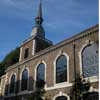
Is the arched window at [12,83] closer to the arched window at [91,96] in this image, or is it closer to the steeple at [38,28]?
the steeple at [38,28]

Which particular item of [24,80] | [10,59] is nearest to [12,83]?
[24,80]

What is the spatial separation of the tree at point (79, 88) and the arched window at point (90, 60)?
1.88ft

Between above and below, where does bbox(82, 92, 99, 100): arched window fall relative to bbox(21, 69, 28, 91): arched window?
below

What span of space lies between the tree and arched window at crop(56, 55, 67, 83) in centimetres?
182

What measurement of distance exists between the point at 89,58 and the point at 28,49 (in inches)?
455

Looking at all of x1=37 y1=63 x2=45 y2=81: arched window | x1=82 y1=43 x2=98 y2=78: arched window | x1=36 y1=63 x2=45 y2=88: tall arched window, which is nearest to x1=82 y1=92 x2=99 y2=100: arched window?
x1=82 y1=43 x2=98 y2=78: arched window

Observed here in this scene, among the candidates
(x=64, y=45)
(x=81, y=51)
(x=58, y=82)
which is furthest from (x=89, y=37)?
(x=58, y=82)

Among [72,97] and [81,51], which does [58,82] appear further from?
[81,51]

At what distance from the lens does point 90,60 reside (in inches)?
697

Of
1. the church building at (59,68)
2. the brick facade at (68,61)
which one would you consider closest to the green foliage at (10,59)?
the church building at (59,68)

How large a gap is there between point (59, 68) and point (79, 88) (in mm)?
3513

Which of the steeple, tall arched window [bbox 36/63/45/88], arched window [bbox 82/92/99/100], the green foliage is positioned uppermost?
the steeple

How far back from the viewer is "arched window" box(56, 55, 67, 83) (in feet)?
64.6

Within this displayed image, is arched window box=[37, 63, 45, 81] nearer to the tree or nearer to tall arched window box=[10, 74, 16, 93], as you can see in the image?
the tree
